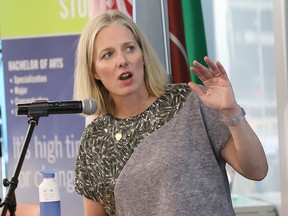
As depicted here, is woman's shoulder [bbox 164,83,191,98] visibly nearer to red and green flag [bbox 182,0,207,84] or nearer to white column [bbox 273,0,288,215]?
red and green flag [bbox 182,0,207,84]

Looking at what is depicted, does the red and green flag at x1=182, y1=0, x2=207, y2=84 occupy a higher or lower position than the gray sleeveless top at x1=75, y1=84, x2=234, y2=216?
higher

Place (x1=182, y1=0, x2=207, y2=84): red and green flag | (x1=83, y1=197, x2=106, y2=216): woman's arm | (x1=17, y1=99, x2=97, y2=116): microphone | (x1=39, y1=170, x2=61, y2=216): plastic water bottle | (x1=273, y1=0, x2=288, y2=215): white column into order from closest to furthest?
(x1=17, y1=99, x2=97, y2=116): microphone
(x1=39, y1=170, x2=61, y2=216): plastic water bottle
(x1=83, y1=197, x2=106, y2=216): woman's arm
(x1=182, y1=0, x2=207, y2=84): red and green flag
(x1=273, y1=0, x2=288, y2=215): white column

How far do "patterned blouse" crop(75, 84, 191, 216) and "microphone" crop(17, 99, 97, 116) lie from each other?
34 cm

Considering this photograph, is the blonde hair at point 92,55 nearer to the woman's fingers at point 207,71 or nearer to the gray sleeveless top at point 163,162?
the gray sleeveless top at point 163,162

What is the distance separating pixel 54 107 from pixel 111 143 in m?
0.43

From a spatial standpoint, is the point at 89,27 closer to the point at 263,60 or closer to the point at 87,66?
the point at 87,66

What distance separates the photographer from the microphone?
192 centimetres

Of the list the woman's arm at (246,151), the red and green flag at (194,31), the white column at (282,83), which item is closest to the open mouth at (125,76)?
the woman's arm at (246,151)

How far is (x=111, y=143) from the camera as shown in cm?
232

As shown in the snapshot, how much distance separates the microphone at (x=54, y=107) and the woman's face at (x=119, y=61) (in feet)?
0.92

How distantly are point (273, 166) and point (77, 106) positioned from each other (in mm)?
2566

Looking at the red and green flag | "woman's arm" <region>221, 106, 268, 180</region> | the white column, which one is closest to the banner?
the red and green flag

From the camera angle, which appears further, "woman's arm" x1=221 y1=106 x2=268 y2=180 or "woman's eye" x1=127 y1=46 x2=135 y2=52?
"woman's eye" x1=127 y1=46 x2=135 y2=52

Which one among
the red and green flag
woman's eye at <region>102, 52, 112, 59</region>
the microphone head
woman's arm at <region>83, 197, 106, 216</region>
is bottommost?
woman's arm at <region>83, 197, 106, 216</region>
